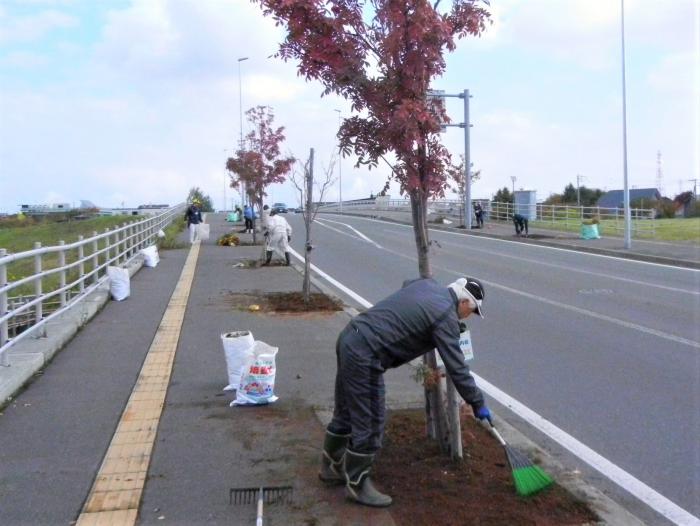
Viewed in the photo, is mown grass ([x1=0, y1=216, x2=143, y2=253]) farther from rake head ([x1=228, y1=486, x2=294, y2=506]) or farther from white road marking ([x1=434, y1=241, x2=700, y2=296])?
rake head ([x1=228, y1=486, x2=294, y2=506])

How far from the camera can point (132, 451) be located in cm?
558

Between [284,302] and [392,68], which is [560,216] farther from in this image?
[392,68]

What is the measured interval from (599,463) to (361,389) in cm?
225

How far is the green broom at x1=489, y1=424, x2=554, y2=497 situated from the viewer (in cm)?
465

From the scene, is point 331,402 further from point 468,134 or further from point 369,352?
point 468,134

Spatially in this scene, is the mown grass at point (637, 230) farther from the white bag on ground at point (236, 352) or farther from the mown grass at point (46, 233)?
the white bag on ground at point (236, 352)

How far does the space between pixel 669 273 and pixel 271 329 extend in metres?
12.5

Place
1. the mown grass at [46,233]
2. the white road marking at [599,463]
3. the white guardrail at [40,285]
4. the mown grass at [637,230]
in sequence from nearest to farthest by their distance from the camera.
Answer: the white road marking at [599,463] < the white guardrail at [40,285] < the mown grass at [637,230] < the mown grass at [46,233]

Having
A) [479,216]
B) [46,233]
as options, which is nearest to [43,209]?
[46,233]

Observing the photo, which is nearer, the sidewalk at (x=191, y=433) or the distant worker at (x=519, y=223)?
the sidewalk at (x=191, y=433)

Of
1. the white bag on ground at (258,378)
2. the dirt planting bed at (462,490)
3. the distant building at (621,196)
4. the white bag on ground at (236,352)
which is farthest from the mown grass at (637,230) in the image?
the distant building at (621,196)

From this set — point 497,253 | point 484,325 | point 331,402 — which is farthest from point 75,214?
point 331,402

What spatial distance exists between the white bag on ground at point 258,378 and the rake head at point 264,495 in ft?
5.89

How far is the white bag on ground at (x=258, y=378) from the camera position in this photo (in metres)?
6.52
